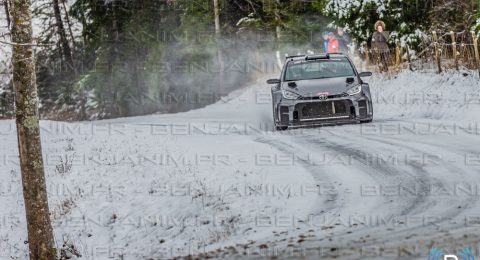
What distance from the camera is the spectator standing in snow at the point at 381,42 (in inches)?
838

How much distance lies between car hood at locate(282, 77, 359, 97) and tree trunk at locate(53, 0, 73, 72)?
87.8ft

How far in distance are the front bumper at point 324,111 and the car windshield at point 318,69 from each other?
105 cm

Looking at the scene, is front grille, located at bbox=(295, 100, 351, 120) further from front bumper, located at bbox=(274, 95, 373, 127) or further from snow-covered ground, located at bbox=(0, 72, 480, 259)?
snow-covered ground, located at bbox=(0, 72, 480, 259)

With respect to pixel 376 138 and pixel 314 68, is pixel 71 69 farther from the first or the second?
pixel 376 138

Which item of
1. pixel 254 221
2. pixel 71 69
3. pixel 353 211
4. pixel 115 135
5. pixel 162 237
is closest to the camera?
pixel 353 211

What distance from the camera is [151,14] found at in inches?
1390

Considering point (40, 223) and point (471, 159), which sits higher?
point (471, 159)

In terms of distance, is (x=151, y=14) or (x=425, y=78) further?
(x=151, y=14)

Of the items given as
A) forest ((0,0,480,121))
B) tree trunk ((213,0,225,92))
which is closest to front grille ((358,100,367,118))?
forest ((0,0,480,121))

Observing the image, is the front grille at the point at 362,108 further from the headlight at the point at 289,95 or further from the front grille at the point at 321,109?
the headlight at the point at 289,95

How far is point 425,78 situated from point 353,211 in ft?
37.7

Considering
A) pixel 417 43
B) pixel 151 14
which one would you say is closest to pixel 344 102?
pixel 417 43

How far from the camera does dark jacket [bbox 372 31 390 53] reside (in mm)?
21328

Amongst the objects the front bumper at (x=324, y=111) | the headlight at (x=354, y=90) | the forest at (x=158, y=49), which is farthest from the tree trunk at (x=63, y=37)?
the headlight at (x=354, y=90)
